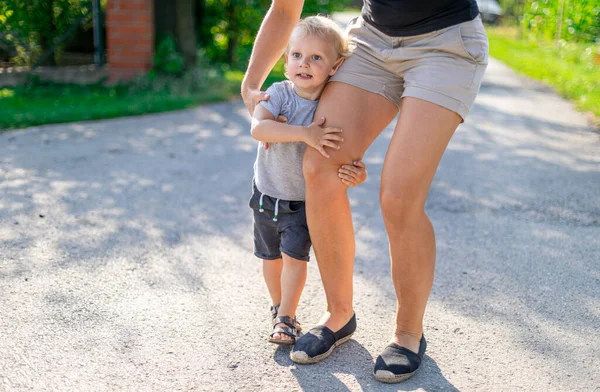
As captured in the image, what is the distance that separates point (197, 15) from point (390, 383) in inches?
329

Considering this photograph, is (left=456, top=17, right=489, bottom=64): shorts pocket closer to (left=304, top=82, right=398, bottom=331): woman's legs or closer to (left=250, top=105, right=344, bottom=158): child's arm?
(left=304, top=82, right=398, bottom=331): woman's legs

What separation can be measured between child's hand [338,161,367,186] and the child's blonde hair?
0.43m

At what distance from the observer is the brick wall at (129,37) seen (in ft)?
26.3

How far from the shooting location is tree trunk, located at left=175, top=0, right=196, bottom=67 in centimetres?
859

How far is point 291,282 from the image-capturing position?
8.91ft

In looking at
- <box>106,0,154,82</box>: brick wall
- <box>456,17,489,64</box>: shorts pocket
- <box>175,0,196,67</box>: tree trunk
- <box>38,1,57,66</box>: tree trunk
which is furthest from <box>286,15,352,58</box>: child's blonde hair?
<box>38,1,57,66</box>: tree trunk

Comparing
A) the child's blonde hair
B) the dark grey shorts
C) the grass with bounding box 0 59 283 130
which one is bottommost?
the grass with bounding box 0 59 283 130

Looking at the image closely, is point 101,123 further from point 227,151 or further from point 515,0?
point 515,0

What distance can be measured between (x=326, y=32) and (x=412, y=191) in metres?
0.68

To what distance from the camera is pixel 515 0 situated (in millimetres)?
23406

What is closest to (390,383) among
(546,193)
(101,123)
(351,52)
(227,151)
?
(351,52)

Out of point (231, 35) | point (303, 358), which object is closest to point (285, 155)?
Answer: point (303, 358)

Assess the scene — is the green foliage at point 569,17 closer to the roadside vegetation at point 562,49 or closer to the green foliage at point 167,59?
the roadside vegetation at point 562,49

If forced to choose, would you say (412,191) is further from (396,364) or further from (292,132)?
(396,364)
